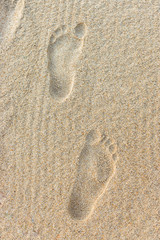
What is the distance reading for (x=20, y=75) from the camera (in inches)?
58.2

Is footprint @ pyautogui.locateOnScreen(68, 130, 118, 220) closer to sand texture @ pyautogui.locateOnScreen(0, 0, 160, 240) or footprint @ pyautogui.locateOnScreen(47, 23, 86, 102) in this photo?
sand texture @ pyautogui.locateOnScreen(0, 0, 160, 240)

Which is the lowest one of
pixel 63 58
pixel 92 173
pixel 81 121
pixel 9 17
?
pixel 92 173

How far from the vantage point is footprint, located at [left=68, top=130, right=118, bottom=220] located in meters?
1.34

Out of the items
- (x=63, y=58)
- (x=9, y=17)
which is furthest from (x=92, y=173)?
(x=9, y=17)

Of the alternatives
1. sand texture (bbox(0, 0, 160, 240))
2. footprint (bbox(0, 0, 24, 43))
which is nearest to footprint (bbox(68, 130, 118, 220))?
sand texture (bbox(0, 0, 160, 240))

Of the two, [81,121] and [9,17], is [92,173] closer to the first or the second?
[81,121]

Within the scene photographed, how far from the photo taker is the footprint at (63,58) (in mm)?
1446

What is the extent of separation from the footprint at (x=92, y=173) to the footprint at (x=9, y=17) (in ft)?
2.67

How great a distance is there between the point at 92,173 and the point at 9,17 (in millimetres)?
1104

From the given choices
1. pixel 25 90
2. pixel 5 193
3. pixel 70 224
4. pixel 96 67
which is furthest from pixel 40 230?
pixel 96 67

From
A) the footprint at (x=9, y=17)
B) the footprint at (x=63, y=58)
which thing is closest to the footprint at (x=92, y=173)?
the footprint at (x=63, y=58)

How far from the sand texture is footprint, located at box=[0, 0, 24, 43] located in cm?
1

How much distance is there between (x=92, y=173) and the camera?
4.51 ft

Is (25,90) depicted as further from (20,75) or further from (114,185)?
(114,185)
